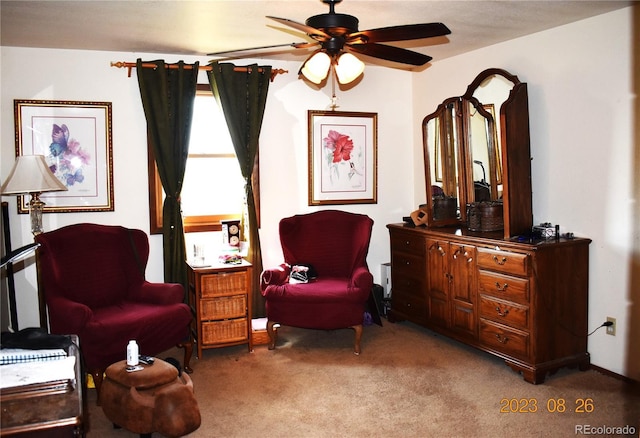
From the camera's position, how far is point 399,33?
8.88 feet

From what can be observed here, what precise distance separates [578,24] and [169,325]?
3432 mm

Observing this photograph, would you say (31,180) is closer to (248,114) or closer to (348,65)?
(248,114)

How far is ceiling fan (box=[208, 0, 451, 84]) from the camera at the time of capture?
8.71 ft

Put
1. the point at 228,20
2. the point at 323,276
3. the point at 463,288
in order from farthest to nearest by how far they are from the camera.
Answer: the point at 323,276 → the point at 463,288 → the point at 228,20

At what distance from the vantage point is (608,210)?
3.67 metres

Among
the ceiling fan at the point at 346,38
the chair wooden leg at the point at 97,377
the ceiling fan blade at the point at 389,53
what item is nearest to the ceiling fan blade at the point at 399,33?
the ceiling fan at the point at 346,38

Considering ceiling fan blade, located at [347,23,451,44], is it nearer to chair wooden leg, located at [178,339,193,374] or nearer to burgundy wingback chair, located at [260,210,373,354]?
burgundy wingback chair, located at [260,210,373,354]

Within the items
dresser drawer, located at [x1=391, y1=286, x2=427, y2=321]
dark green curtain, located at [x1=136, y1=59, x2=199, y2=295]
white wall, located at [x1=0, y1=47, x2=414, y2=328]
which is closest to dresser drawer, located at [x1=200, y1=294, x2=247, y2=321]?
dark green curtain, located at [x1=136, y1=59, x2=199, y2=295]

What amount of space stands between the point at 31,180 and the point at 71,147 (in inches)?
27.3

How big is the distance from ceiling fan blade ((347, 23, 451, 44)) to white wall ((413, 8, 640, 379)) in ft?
5.13

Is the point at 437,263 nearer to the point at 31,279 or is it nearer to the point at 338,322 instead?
the point at 338,322

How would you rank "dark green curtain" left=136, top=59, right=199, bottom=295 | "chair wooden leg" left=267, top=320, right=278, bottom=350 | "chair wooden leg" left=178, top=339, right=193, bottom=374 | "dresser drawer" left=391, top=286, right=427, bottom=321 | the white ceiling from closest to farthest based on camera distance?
the white ceiling → "chair wooden leg" left=178, top=339, right=193, bottom=374 → "chair wooden leg" left=267, top=320, right=278, bottom=350 → "dark green curtain" left=136, top=59, right=199, bottom=295 → "dresser drawer" left=391, top=286, right=427, bottom=321

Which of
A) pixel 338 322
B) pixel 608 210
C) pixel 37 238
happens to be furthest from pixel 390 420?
pixel 37 238
